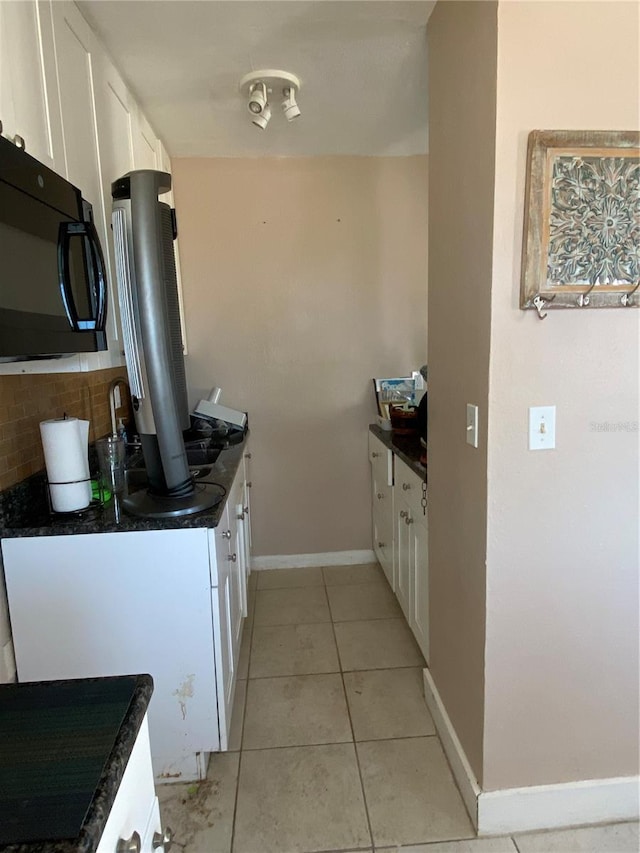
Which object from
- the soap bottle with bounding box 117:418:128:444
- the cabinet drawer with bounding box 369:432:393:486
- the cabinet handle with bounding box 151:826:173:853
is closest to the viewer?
the cabinet handle with bounding box 151:826:173:853

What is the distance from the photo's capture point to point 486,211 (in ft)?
4.25

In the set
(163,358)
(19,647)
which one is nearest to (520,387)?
(163,358)

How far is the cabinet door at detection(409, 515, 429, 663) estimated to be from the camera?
6.66ft

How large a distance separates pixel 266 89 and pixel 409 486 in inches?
68.0

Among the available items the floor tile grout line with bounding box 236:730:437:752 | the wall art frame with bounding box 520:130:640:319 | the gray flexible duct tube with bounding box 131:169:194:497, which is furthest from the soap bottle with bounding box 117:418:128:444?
the wall art frame with bounding box 520:130:640:319

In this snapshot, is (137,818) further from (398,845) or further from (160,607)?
(398,845)

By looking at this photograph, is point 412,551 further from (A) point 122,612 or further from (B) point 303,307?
(B) point 303,307

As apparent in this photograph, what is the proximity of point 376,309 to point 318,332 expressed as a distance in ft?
1.23

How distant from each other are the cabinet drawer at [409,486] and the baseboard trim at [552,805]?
0.92 metres

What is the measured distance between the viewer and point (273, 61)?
1.87m

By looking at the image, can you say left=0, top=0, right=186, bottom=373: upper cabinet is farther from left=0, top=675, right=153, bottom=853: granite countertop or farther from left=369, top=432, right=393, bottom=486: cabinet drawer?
left=369, top=432, right=393, bottom=486: cabinet drawer

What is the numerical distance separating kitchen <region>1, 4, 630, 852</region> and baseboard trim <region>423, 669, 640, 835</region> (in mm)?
1855

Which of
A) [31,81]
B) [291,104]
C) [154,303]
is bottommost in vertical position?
[154,303]

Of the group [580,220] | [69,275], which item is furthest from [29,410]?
[580,220]
